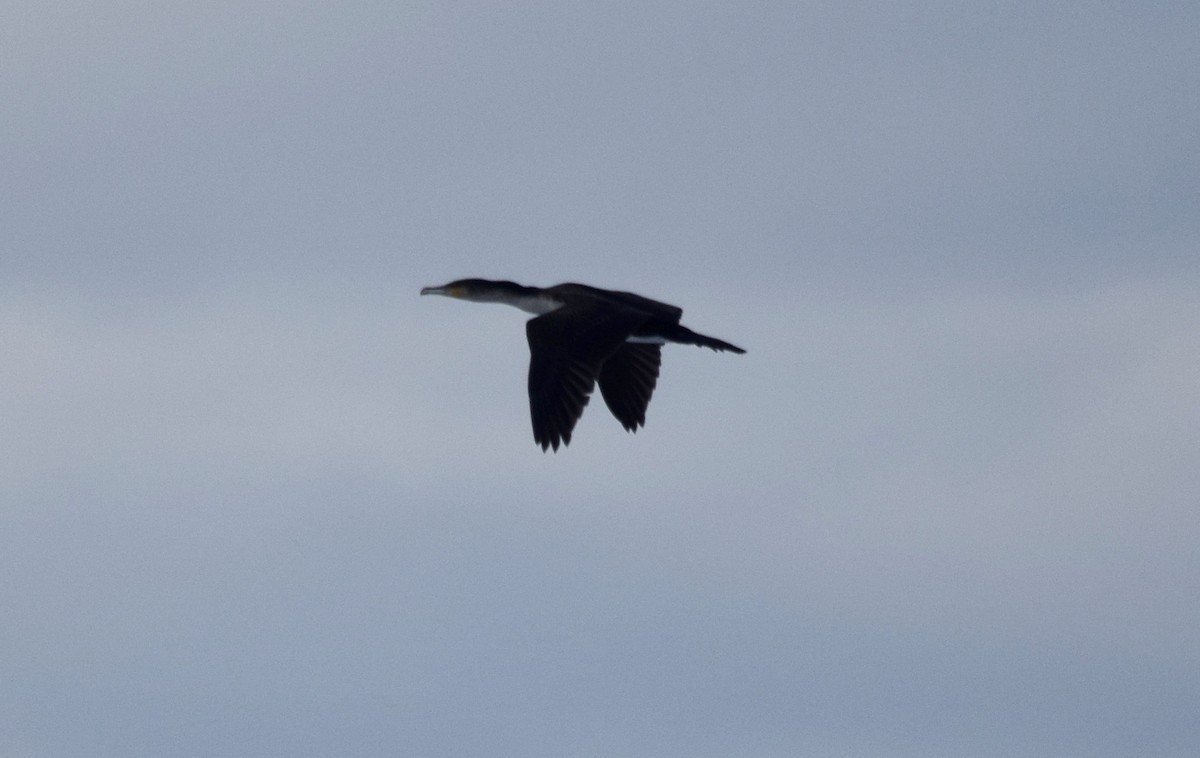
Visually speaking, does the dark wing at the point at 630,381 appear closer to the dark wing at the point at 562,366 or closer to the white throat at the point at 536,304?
the white throat at the point at 536,304

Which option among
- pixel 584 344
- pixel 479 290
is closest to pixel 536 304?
pixel 479 290

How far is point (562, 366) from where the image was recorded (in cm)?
3444

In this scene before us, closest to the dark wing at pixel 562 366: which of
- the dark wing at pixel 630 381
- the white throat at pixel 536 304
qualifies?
the dark wing at pixel 630 381

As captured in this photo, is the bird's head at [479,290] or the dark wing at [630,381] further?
the bird's head at [479,290]

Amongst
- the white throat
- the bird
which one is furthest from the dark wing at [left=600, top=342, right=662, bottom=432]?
the white throat

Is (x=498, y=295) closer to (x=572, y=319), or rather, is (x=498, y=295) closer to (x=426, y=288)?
(x=426, y=288)

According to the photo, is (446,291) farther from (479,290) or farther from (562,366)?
(562,366)

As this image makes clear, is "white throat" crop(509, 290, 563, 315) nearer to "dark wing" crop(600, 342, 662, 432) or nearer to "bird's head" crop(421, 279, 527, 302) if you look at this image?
"bird's head" crop(421, 279, 527, 302)

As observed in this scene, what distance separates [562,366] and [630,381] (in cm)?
304

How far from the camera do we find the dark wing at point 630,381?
3719cm

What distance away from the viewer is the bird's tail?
1425 inches

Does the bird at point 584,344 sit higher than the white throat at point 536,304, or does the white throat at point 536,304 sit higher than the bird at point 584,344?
the white throat at point 536,304

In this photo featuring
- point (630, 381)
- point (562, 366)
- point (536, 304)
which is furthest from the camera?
point (536, 304)

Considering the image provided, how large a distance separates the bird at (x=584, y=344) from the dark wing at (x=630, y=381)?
→ 0.01m
